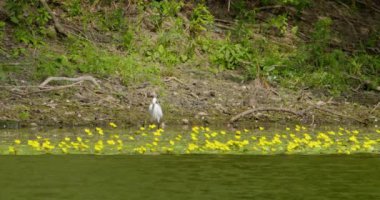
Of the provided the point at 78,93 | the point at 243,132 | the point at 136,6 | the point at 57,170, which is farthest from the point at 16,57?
the point at 57,170

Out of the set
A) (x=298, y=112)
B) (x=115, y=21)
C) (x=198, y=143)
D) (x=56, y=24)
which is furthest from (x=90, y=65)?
(x=198, y=143)

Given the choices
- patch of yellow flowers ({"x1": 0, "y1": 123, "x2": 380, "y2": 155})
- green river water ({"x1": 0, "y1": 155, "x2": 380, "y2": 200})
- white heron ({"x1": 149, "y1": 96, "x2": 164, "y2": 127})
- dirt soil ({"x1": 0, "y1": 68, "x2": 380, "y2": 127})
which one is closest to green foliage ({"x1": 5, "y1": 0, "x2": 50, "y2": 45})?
dirt soil ({"x1": 0, "y1": 68, "x2": 380, "y2": 127})

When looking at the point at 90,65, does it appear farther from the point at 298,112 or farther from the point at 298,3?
the point at 298,3

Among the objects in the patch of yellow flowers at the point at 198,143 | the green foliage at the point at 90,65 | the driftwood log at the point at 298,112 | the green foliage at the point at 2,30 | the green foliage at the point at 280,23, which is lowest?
the driftwood log at the point at 298,112

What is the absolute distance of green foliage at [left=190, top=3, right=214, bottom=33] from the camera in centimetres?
2038

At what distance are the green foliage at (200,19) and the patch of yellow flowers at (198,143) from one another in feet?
18.4

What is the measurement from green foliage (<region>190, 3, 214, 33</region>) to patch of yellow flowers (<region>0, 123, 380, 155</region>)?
Result: 18.4 ft

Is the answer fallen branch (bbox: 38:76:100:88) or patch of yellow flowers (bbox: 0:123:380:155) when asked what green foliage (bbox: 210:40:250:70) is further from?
patch of yellow flowers (bbox: 0:123:380:155)

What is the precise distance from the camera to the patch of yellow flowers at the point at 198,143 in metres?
12.1

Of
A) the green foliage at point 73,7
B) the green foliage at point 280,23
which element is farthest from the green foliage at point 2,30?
the green foliage at point 280,23

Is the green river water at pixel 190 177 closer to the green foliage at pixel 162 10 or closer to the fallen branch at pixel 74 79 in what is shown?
the fallen branch at pixel 74 79

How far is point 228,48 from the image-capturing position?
1986 centimetres

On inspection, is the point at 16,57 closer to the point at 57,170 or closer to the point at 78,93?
the point at 78,93

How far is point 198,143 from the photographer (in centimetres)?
1316
